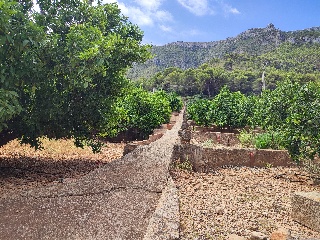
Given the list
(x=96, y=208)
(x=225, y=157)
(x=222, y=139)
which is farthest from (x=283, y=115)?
(x=96, y=208)

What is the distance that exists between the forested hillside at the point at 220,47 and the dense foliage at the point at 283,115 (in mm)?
57640

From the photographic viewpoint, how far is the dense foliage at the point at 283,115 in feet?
28.7

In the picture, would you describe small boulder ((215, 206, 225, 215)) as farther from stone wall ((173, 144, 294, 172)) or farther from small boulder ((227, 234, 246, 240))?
stone wall ((173, 144, 294, 172))

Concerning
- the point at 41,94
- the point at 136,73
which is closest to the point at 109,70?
the point at 41,94

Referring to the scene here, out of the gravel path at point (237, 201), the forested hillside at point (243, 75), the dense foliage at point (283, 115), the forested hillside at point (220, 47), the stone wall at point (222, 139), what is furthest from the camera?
the forested hillside at point (220, 47)

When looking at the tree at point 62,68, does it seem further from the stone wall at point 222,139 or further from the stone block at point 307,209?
the stone wall at point 222,139

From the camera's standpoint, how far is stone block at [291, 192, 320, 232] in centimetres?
586

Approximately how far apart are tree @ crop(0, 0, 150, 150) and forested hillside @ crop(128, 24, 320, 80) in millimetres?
71840

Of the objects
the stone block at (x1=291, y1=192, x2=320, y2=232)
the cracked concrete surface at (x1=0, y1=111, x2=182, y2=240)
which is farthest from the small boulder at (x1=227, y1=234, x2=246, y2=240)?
the stone block at (x1=291, y1=192, x2=320, y2=232)

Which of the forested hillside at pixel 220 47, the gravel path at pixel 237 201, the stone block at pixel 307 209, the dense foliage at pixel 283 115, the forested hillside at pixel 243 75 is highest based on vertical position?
the forested hillside at pixel 220 47

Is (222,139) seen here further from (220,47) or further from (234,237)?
(220,47)

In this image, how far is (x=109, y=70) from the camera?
1014 centimetres

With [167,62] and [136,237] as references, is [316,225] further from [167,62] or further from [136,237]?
[167,62]

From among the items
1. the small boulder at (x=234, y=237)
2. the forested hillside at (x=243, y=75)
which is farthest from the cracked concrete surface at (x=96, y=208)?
the forested hillside at (x=243, y=75)
